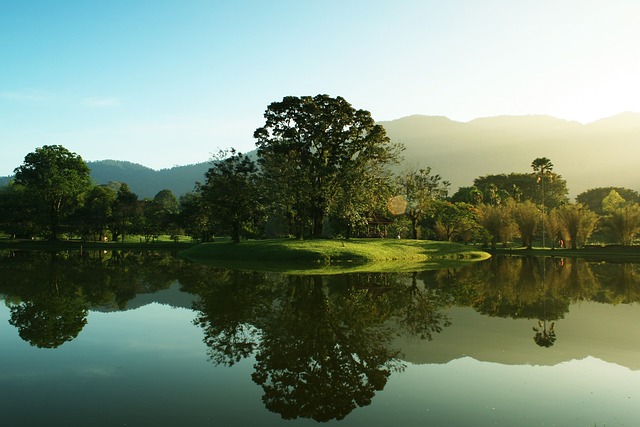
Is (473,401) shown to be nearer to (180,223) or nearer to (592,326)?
(592,326)

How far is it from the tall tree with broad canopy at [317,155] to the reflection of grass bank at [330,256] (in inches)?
285

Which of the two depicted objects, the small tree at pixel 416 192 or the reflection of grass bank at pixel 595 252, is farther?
the small tree at pixel 416 192

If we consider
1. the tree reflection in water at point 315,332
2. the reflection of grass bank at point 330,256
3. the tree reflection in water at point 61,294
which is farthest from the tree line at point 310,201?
the tree reflection in water at point 315,332

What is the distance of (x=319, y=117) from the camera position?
181 feet

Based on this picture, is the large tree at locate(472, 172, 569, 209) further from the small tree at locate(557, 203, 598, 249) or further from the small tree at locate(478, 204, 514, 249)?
the small tree at locate(478, 204, 514, 249)

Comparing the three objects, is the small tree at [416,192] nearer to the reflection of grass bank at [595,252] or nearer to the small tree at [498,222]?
the small tree at [498,222]

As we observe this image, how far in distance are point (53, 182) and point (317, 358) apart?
8552cm

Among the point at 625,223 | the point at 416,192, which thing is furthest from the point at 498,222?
the point at 625,223

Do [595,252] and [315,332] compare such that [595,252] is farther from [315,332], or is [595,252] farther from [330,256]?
[315,332]

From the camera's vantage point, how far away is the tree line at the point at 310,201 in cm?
5481

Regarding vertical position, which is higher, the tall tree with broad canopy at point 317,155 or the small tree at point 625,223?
the tall tree with broad canopy at point 317,155

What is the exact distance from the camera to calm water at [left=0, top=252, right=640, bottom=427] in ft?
27.5

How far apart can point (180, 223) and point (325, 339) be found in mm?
76862

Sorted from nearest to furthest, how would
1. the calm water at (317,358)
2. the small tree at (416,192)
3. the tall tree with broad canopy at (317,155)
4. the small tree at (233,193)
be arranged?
1. the calm water at (317,358)
2. the tall tree with broad canopy at (317,155)
3. the small tree at (233,193)
4. the small tree at (416,192)
